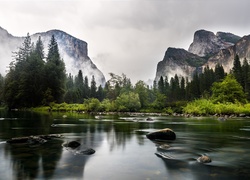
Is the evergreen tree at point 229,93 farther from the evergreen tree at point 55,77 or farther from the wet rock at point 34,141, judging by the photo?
the wet rock at point 34,141

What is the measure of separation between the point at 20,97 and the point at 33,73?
8.82m

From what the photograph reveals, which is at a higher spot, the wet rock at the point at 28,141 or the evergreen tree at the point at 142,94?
the evergreen tree at the point at 142,94

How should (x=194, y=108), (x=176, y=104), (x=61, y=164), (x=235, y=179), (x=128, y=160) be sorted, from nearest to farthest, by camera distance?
1. (x=235, y=179)
2. (x=61, y=164)
3. (x=128, y=160)
4. (x=194, y=108)
5. (x=176, y=104)

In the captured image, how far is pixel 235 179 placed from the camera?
8.35m

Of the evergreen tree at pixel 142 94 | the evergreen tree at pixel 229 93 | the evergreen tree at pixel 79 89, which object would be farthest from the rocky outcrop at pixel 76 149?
the evergreen tree at pixel 79 89

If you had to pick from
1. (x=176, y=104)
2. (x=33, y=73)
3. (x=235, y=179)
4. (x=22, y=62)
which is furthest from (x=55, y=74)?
(x=235, y=179)

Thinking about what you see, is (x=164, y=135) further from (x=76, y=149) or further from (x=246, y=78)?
(x=246, y=78)

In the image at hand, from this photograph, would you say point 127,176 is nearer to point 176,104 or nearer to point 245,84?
point 176,104

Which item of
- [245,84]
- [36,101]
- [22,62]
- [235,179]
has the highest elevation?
[22,62]

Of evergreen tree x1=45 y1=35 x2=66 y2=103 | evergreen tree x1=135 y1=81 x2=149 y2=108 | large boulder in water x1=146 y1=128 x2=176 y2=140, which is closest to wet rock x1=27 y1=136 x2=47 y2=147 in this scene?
large boulder in water x1=146 y1=128 x2=176 y2=140

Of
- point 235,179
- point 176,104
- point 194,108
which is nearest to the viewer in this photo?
point 235,179

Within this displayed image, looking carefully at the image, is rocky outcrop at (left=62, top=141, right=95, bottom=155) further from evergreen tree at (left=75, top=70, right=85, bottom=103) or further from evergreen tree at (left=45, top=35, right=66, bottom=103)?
evergreen tree at (left=75, top=70, right=85, bottom=103)

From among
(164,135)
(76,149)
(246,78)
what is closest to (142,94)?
(246,78)

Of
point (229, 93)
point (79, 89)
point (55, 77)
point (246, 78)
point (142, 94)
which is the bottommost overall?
point (229, 93)
